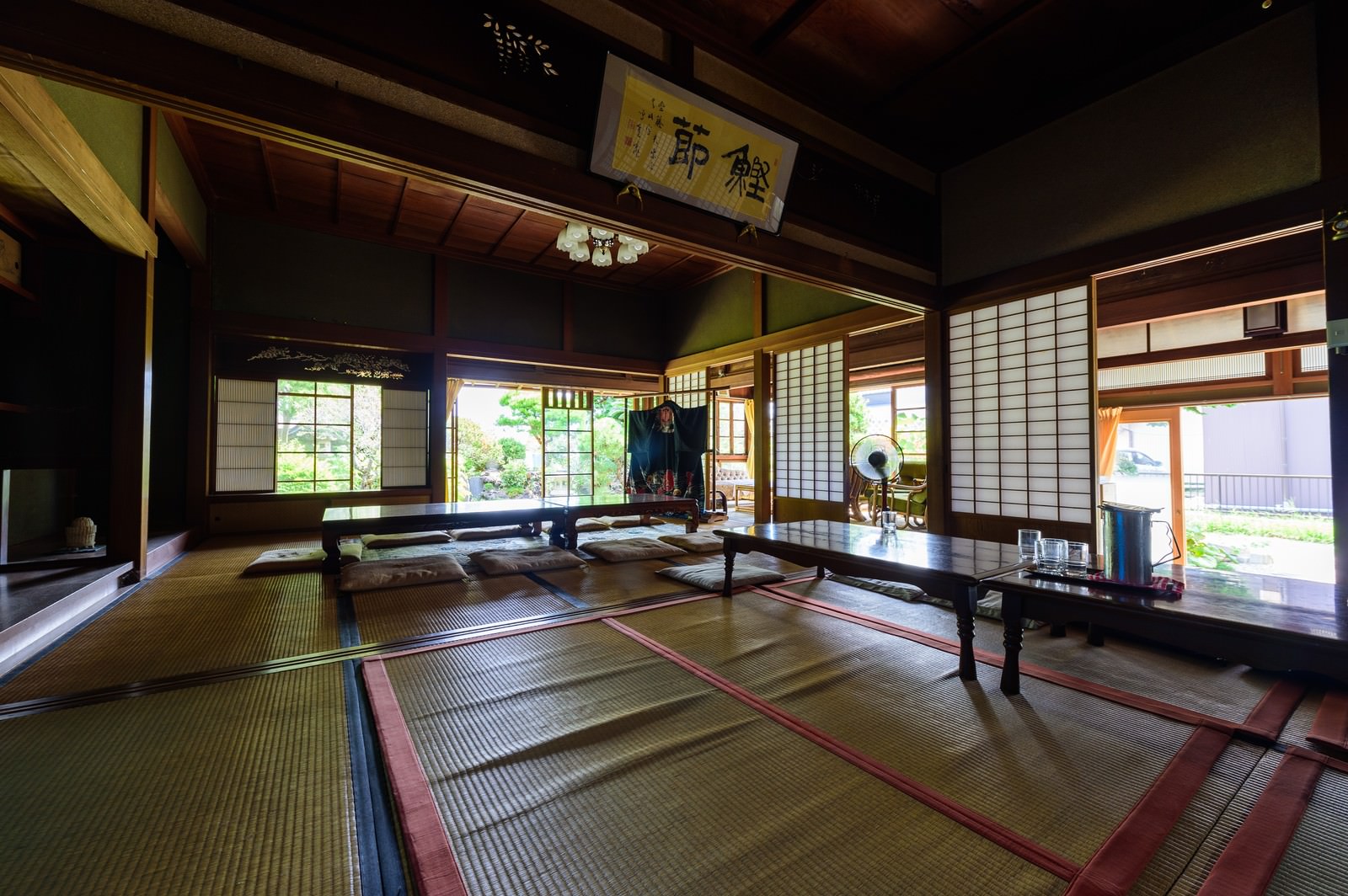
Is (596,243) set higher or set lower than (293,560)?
higher

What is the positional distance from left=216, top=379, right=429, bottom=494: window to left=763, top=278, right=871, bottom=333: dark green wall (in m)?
4.36

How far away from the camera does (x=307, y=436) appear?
21.7 ft

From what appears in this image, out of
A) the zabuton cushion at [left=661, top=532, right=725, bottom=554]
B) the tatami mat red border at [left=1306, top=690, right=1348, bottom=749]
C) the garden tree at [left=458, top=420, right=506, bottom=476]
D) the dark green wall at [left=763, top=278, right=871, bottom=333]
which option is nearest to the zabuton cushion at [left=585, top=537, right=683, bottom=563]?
the zabuton cushion at [left=661, top=532, right=725, bottom=554]

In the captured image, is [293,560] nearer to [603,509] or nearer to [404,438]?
[603,509]

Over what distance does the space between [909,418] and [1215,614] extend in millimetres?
8966

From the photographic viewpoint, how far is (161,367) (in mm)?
5141

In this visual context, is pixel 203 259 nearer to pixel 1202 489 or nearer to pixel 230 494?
pixel 230 494

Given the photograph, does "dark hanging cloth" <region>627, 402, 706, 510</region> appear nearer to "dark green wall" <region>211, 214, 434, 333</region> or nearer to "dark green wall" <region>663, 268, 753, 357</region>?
"dark green wall" <region>663, 268, 753, 357</region>

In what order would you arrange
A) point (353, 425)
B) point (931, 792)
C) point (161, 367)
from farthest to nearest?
point (353, 425)
point (161, 367)
point (931, 792)

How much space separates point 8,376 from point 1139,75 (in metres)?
7.16

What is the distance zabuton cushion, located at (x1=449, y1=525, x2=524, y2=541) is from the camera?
5.24 metres

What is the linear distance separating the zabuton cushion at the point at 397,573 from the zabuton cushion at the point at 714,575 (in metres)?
1.43

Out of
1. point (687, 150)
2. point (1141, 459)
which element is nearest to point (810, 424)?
point (687, 150)

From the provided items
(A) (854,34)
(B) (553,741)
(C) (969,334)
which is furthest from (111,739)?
(C) (969,334)
